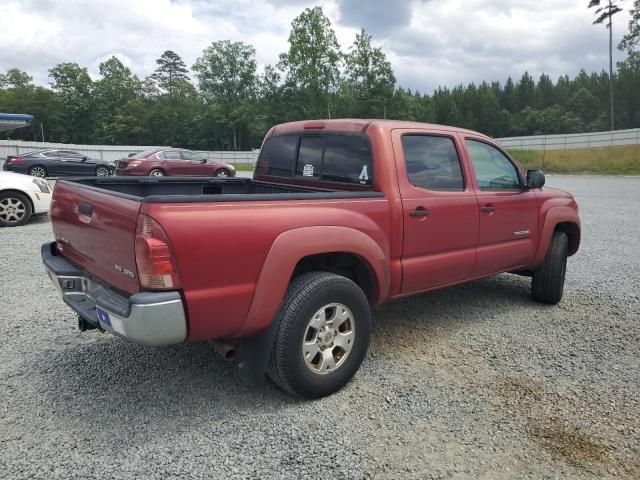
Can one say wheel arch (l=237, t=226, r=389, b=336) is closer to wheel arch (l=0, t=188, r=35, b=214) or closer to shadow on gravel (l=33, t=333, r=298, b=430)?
shadow on gravel (l=33, t=333, r=298, b=430)

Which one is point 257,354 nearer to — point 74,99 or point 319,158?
point 319,158

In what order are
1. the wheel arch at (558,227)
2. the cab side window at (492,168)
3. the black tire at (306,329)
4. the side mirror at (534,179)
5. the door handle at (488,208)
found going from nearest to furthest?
1. the black tire at (306,329)
2. the door handle at (488,208)
3. the cab side window at (492,168)
4. the side mirror at (534,179)
5. the wheel arch at (558,227)

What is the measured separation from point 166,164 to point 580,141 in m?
32.9

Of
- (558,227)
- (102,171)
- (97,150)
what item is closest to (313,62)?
(97,150)

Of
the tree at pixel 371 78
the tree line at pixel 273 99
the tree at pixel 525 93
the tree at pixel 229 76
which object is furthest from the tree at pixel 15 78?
the tree at pixel 525 93

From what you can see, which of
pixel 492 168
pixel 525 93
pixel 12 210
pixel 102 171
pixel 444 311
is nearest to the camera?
pixel 492 168

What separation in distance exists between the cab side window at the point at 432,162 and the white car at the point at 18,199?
324 inches

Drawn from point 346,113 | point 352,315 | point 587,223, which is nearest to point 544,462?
point 352,315

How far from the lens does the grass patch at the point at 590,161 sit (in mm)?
29422

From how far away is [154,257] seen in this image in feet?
7.91

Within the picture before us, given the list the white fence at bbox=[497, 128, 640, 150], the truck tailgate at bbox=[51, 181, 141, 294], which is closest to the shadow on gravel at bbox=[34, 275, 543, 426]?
the truck tailgate at bbox=[51, 181, 141, 294]

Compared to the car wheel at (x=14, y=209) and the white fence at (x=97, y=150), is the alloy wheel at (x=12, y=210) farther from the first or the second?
the white fence at (x=97, y=150)

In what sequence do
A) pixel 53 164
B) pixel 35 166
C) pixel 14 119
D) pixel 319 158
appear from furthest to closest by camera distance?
1. pixel 14 119
2. pixel 53 164
3. pixel 35 166
4. pixel 319 158

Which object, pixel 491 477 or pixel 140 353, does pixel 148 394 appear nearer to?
pixel 140 353
